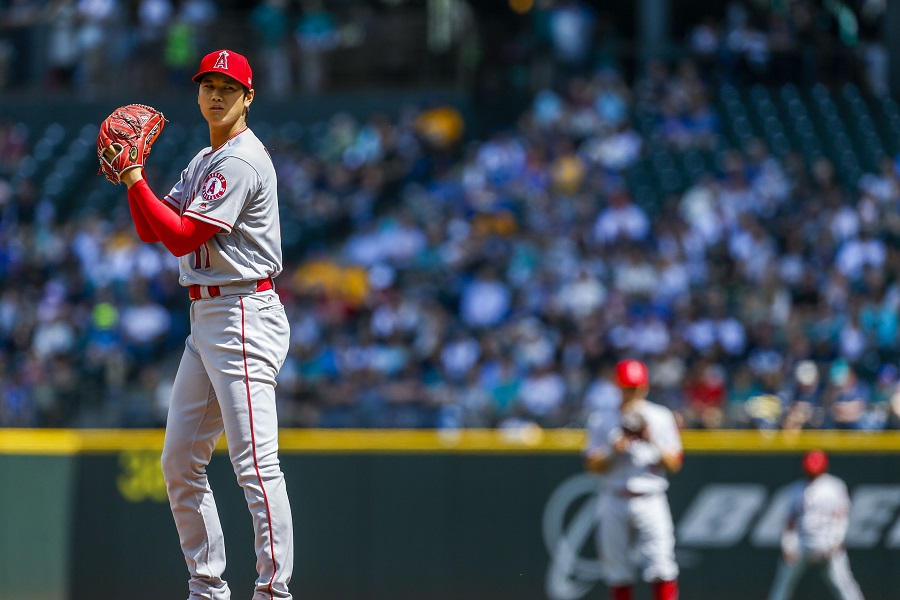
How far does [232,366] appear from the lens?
4727 mm

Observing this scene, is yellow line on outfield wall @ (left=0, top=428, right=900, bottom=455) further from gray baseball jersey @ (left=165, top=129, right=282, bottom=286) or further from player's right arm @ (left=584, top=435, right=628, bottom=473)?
gray baseball jersey @ (left=165, top=129, right=282, bottom=286)

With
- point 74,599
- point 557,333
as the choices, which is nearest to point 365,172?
point 557,333

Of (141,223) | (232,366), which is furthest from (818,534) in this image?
(141,223)

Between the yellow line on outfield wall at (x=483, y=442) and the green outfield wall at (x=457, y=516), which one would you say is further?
the yellow line on outfield wall at (x=483, y=442)

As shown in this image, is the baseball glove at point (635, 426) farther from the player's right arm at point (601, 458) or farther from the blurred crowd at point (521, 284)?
the blurred crowd at point (521, 284)

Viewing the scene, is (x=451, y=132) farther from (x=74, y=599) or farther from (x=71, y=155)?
(x=74, y=599)

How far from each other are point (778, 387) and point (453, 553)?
3.16 metres

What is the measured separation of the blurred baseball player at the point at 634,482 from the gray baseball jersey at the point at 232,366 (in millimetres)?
3774

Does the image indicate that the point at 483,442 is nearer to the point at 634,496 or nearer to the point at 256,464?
the point at 634,496

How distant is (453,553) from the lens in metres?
9.90

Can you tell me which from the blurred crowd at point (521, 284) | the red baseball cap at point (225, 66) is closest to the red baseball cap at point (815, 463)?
the blurred crowd at point (521, 284)

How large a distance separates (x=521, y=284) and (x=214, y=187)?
28.4 ft

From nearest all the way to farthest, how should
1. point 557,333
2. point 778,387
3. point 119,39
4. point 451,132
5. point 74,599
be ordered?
point 74,599
point 778,387
point 557,333
point 451,132
point 119,39

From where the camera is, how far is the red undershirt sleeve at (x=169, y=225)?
4.55 metres
